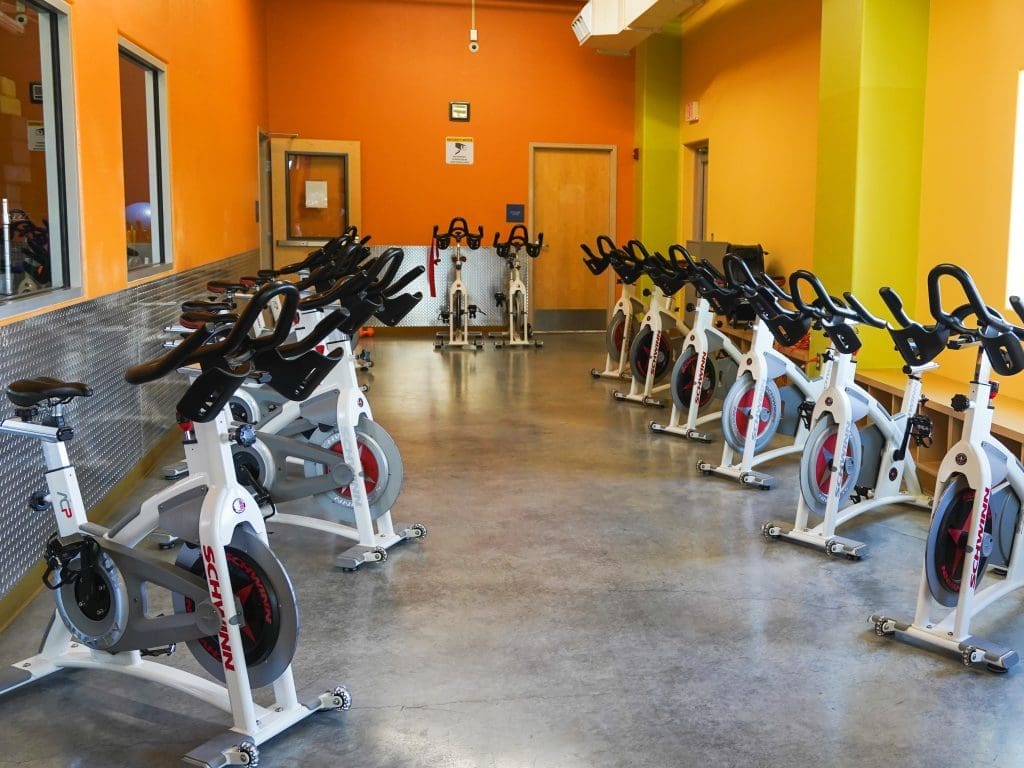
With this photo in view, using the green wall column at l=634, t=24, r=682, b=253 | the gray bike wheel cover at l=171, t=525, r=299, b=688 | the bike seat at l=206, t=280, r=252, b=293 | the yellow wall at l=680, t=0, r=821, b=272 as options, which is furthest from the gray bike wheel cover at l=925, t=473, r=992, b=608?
the green wall column at l=634, t=24, r=682, b=253

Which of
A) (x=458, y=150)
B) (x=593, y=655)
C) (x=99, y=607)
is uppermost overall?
(x=458, y=150)

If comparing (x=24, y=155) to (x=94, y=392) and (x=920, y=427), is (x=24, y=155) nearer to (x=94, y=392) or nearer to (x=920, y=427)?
(x=94, y=392)

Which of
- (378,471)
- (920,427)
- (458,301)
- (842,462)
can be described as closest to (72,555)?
(378,471)

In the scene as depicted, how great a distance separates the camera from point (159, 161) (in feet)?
20.6

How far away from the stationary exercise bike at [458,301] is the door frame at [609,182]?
841 millimetres

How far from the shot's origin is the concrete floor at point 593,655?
272cm

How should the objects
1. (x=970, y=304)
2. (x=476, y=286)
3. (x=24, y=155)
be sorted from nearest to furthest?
(x=970, y=304)
(x=24, y=155)
(x=476, y=286)

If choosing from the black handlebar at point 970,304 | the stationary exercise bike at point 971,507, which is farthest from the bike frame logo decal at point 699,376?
the black handlebar at point 970,304

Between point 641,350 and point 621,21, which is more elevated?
point 621,21

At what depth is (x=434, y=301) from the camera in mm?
12078

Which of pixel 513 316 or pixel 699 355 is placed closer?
pixel 699 355

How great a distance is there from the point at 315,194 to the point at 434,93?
1.79m

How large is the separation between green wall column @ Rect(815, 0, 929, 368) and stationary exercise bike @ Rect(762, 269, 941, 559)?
180cm

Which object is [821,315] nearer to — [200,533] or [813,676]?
[813,676]
